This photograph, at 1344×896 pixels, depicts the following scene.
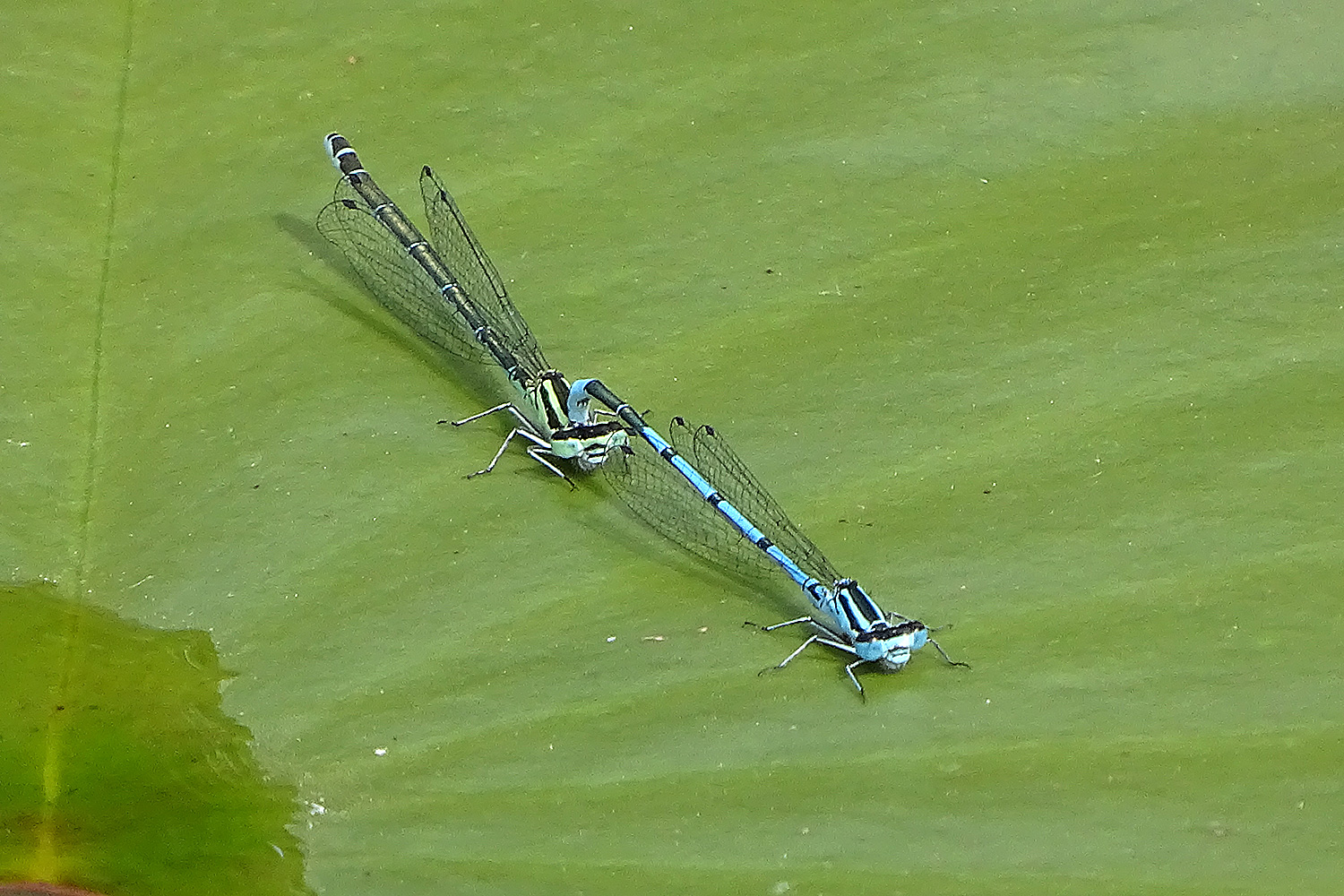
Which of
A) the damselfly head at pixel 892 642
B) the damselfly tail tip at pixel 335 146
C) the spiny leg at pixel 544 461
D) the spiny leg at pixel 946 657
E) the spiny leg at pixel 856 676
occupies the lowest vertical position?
the spiny leg at pixel 856 676

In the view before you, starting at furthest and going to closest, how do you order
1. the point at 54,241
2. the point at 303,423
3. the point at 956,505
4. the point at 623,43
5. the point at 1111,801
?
the point at 623,43, the point at 54,241, the point at 303,423, the point at 956,505, the point at 1111,801

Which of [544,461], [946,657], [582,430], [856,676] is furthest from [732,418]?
[946,657]

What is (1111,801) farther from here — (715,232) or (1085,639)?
(715,232)

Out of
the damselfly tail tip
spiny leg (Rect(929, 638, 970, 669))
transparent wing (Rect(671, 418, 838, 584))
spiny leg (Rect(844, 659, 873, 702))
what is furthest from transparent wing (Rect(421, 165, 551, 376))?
spiny leg (Rect(929, 638, 970, 669))

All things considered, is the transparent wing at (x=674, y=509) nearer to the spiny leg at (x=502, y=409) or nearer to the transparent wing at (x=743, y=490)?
the transparent wing at (x=743, y=490)

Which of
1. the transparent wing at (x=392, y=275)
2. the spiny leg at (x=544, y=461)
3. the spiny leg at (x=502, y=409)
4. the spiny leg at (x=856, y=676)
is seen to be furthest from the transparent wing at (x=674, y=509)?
the transparent wing at (x=392, y=275)

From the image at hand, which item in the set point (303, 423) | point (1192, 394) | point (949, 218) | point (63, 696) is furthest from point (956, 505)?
point (63, 696)
